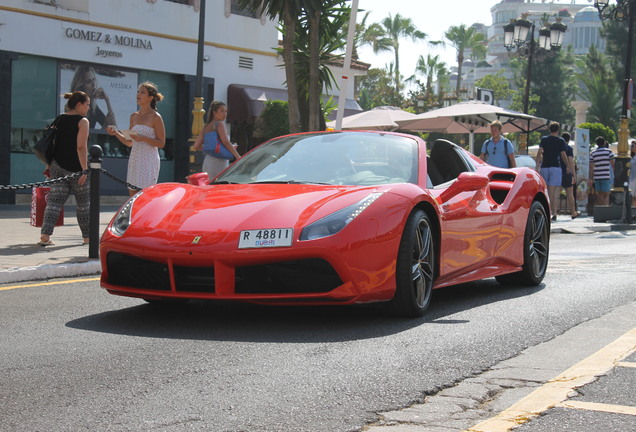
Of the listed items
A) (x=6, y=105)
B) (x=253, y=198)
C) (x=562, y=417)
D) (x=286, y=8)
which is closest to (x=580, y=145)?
(x=286, y=8)

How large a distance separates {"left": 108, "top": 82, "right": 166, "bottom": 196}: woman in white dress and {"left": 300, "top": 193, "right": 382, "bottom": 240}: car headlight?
18.1 feet

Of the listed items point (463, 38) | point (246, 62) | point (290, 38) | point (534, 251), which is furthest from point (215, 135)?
point (463, 38)

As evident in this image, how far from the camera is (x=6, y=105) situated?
74.4 ft

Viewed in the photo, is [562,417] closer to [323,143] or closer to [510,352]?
[510,352]

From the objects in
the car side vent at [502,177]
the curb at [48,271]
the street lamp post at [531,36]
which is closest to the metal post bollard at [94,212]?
the curb at [48,271]

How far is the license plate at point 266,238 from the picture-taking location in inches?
225

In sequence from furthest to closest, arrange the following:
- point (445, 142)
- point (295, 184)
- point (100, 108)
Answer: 1. point (100, 108)
2. point (445, 142)
3. point (295, 184)

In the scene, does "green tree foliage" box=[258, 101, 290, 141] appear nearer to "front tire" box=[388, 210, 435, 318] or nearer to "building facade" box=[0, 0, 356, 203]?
"building facade" box=[0, 0, 356, 203]

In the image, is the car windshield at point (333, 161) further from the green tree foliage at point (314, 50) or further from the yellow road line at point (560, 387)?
the green tree foliage at point (314, 50)

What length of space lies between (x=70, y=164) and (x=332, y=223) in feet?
19.0

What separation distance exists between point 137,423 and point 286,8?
17696 mm

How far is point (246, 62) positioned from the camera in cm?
2983

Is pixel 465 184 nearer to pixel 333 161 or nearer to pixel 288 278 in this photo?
pixel 333 161

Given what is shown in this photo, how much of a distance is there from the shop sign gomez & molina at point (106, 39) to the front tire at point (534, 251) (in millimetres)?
17751
